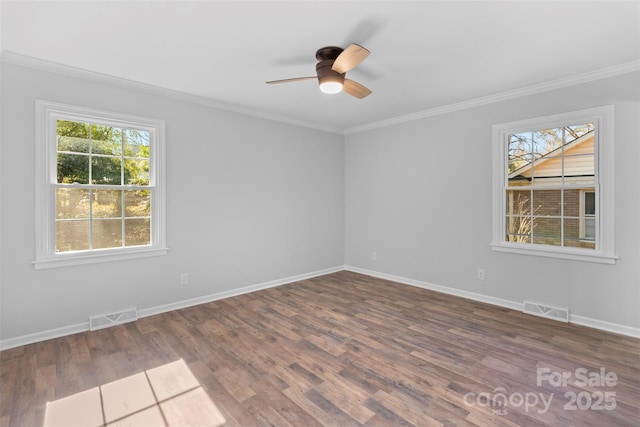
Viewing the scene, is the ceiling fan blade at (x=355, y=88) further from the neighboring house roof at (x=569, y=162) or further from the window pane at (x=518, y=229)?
the window pane at (x=518, y=229)

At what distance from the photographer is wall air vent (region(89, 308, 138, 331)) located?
10.4 ft

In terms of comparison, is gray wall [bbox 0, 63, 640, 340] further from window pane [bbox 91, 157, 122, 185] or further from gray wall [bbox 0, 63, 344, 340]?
window pane [bbox 91, 157, 122, 185]

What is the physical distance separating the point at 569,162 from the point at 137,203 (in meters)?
5.01

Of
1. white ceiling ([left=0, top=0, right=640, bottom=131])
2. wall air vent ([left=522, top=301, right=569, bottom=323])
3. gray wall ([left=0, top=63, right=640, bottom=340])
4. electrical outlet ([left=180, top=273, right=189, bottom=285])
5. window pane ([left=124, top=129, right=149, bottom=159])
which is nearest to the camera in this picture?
white ceiling ([left=0, top=0, right=640, bottom=131])

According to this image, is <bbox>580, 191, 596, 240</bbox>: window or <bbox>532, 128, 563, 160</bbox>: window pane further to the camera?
<bbox>532, 128, 563, 160</bbox>: window pane

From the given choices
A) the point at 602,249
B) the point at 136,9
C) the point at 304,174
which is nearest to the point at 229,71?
the point at 136,9

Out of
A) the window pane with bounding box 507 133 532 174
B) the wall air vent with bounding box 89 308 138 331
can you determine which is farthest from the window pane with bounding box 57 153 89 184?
the window pane with bounding box 507 133 532 174

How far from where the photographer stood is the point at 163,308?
145 inches

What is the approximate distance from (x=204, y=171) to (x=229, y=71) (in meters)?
1.40

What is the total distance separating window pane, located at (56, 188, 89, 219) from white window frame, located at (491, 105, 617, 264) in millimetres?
4837

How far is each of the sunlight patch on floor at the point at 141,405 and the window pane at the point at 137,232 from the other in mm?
1686

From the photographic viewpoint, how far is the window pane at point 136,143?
11.5 ft

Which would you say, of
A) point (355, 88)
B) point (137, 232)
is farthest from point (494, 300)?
point (137, 232)

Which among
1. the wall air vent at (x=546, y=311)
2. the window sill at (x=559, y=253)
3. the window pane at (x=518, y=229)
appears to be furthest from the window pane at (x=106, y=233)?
the wall air vent at (x=546, y=311)
